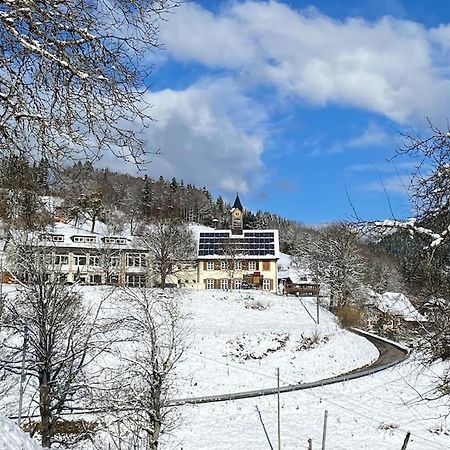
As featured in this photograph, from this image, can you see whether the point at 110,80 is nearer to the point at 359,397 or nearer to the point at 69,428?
the point at 69,428

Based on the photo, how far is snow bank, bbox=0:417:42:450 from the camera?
3970 millimetres

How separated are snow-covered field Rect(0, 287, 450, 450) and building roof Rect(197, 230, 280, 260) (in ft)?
45.0

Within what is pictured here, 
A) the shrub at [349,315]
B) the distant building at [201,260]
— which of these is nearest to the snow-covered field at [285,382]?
the shrub at [349,315]

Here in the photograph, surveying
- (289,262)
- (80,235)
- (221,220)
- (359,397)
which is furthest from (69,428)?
(221,220)

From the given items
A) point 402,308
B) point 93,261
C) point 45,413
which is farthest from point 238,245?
point 402,308

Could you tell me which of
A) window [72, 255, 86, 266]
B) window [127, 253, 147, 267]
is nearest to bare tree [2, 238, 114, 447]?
window [72, 255, 86, 266]

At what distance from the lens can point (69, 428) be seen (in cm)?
2050

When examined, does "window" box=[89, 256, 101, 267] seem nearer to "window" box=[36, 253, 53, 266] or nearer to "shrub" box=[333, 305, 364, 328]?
"shrub" box=[333, 305, 364, 328]

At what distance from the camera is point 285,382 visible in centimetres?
3444

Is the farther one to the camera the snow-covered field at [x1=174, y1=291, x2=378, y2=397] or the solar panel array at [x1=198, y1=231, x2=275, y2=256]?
the solar panel array at [x1=198, y1=231, x2=275, y2=256]

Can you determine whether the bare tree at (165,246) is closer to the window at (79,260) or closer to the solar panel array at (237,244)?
the solar panel array at (237,244)

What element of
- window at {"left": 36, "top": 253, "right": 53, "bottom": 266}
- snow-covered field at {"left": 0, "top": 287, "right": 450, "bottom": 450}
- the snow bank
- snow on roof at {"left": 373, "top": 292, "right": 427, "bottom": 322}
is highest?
window at {"left": 36, "top": 253, "right": 53, "bottom": 266}

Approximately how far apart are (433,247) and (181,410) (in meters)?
22.5

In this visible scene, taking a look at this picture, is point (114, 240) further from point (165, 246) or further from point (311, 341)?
point (311, 341)
